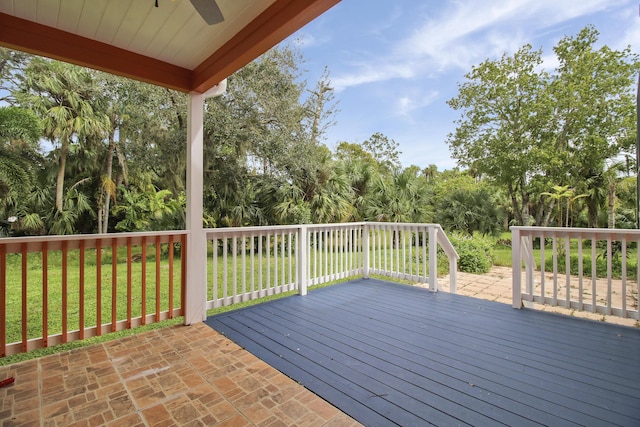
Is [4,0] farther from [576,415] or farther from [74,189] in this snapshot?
[74,189]

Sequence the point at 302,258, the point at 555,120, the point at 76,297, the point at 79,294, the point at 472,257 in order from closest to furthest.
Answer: the point at 79,294, the point at 302,258, the point at 76,297, the point at 472,257, the point at 555,120

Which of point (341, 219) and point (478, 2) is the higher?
point (478, 2)

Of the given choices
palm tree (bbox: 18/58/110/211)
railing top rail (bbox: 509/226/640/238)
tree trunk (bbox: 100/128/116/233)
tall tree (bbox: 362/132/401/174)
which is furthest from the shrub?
tall tree (bbox: 362/132/401/174)

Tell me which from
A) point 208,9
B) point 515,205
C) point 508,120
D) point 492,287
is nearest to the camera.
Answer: point 208,9

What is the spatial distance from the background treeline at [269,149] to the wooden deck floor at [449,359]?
174 inches

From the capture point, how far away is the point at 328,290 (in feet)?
14.3

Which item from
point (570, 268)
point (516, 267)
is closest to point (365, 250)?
point (516, 267)

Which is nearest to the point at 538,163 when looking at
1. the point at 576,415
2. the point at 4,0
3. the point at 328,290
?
the point at 328,290

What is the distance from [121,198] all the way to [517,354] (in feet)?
30.2

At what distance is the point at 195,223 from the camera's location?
10.4ft

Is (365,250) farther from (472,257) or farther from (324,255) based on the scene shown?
(472,257)

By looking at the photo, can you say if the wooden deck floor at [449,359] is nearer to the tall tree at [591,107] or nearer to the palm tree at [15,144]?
the palm tree at [15,144]

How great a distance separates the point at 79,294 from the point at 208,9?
2.84m

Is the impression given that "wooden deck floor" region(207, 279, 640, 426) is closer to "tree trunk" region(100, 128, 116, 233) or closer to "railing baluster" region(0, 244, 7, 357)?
"railing baluster" region(0, 244, 7, 357)
